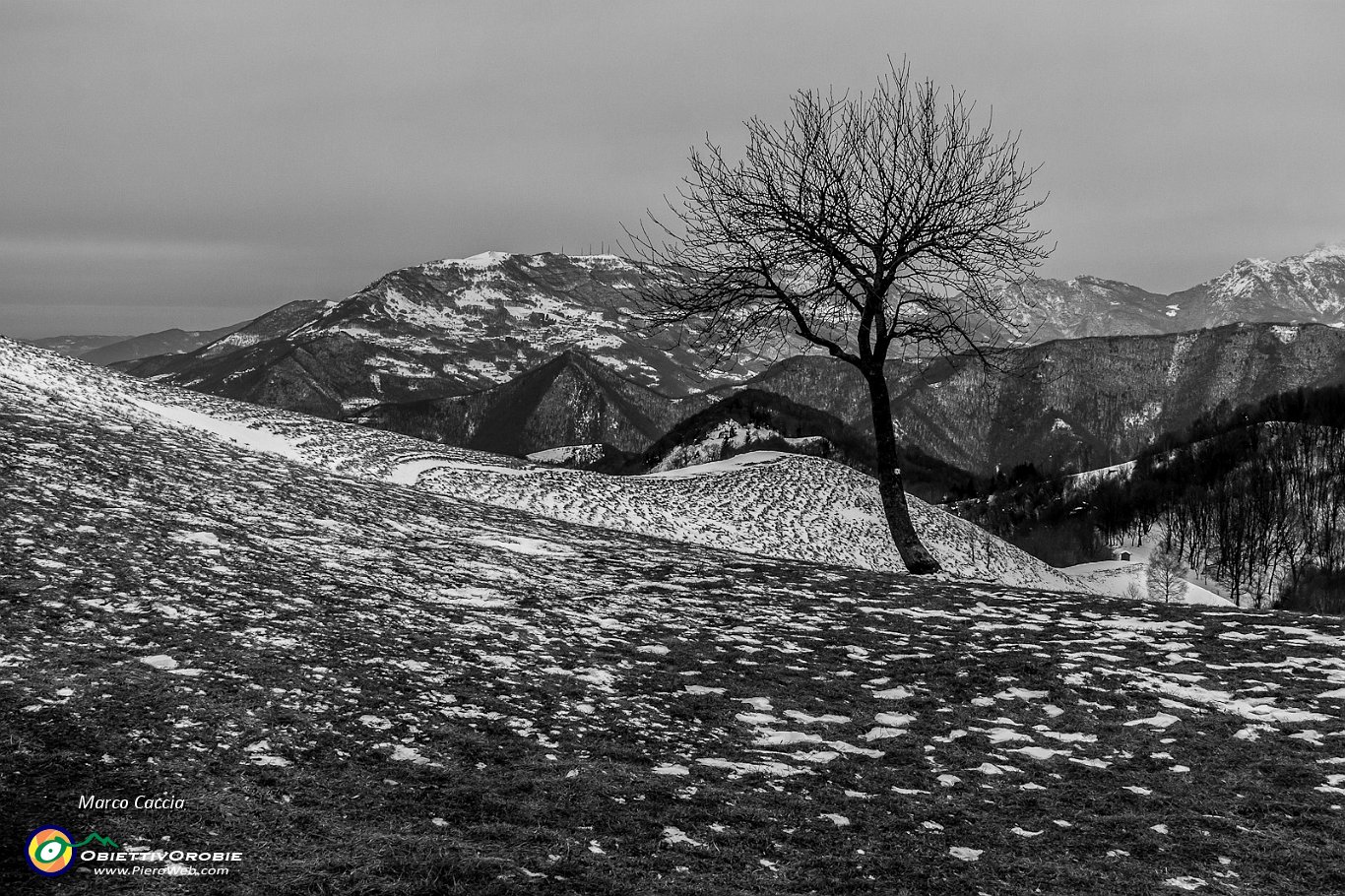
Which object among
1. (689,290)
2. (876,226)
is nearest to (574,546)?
(689,290)

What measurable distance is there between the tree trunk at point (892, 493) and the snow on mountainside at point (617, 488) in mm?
5992

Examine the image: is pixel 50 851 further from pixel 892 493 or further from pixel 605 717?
pixel 892 493

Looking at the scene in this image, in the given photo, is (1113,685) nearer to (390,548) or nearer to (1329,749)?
(1329,749)

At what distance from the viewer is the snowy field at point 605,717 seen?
21.9ft

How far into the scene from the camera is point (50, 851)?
591 centimetres

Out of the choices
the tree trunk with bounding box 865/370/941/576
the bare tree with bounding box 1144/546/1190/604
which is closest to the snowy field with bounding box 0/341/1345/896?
the tree trunk with bounding box 865/370/941/576

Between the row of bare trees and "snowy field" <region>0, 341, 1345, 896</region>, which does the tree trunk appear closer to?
"snowy field" <region>0, 341, 1345, 896</region>

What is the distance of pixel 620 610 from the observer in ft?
47.4

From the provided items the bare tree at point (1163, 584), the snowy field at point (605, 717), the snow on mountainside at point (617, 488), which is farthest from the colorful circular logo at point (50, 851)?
the bare tree at point (1163, 584)

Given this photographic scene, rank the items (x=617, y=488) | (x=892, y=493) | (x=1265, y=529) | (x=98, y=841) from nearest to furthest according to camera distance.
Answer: (x=98, y=841) → (x=892, y=493) → (x=617, y=488) → (x=1265, y=529)

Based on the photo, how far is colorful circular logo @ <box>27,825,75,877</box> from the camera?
227 inches

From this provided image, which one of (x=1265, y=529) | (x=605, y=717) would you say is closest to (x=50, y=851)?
(x=605, y=717)

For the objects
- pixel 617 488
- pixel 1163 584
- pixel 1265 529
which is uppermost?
pixel 617 488

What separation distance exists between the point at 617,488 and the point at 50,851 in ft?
96.3
